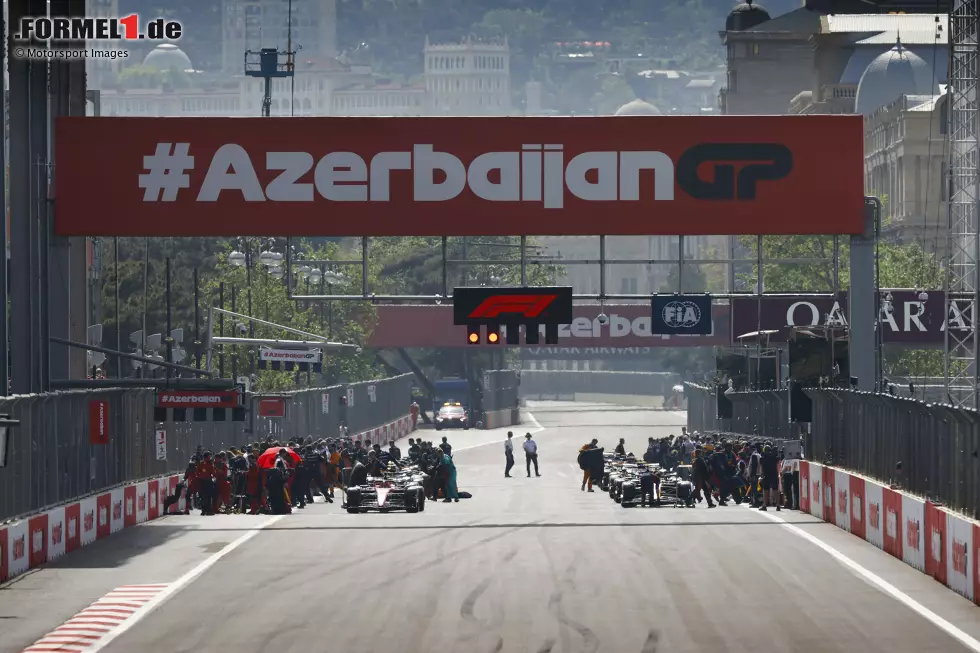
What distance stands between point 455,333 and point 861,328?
6741 cm

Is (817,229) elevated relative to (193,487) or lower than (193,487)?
elevated

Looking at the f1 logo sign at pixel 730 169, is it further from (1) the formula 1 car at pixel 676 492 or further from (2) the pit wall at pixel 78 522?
(2) the pit wall at pixel 78 522

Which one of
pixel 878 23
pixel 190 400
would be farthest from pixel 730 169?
pixel 878 23

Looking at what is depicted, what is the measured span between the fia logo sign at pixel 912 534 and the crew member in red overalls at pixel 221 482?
15313mm

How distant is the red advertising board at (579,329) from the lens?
9294cm

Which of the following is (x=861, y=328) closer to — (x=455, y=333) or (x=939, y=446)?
(x=939, y=446)

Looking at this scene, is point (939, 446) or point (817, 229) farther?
point (817, 229)

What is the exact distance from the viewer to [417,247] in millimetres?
130625

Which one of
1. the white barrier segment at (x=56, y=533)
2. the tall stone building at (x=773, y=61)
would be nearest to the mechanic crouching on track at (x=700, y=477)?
the white barrier segment at (x=56, y=533)

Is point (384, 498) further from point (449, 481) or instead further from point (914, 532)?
point (914, 532)

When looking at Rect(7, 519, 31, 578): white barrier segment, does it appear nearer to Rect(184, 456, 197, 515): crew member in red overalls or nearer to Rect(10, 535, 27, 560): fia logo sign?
Rect(10, 535, 27, 560): fia logo sign

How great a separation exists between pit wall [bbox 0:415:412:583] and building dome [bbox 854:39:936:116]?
4348 inches

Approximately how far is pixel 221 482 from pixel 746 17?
155769mm

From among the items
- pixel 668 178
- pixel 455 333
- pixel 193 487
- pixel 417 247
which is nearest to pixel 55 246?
pixel 193 487
